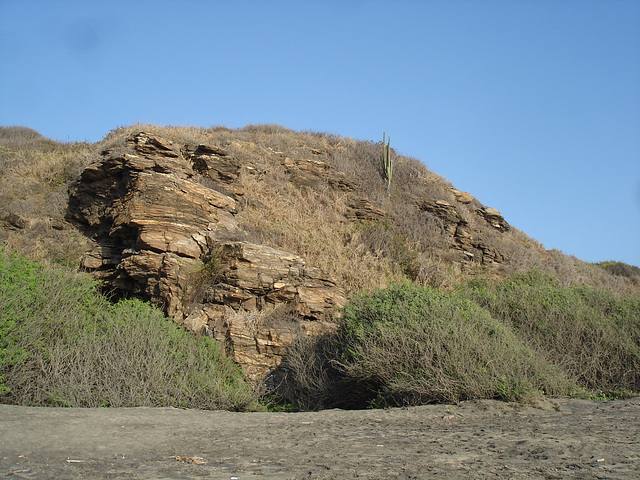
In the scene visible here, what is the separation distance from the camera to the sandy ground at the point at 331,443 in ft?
12.4

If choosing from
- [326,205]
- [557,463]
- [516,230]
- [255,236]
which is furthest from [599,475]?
[516,230]

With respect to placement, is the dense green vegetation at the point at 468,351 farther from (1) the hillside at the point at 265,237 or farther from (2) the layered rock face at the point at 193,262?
(2) the layered rock face at the point at 193,262

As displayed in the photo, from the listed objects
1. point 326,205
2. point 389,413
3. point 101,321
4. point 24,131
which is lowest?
point 389,413

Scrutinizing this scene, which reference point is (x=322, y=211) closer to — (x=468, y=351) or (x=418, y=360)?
(x=418, y=360)

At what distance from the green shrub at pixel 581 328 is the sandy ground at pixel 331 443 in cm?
162

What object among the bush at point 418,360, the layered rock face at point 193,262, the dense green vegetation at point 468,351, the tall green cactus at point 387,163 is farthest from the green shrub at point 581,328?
the tall green cactus at point 387,163

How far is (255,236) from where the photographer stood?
1235 cm

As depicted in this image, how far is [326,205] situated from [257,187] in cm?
227

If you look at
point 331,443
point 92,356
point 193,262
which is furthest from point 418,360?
point 193,262

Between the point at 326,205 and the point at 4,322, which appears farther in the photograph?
the point at 326,205

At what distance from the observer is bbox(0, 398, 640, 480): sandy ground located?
12.4 ft

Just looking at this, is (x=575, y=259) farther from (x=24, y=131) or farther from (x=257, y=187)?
(x=24, y=131)

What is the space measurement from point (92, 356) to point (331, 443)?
4.05 metres

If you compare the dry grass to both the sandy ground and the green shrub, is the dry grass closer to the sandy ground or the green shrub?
the green shrub
